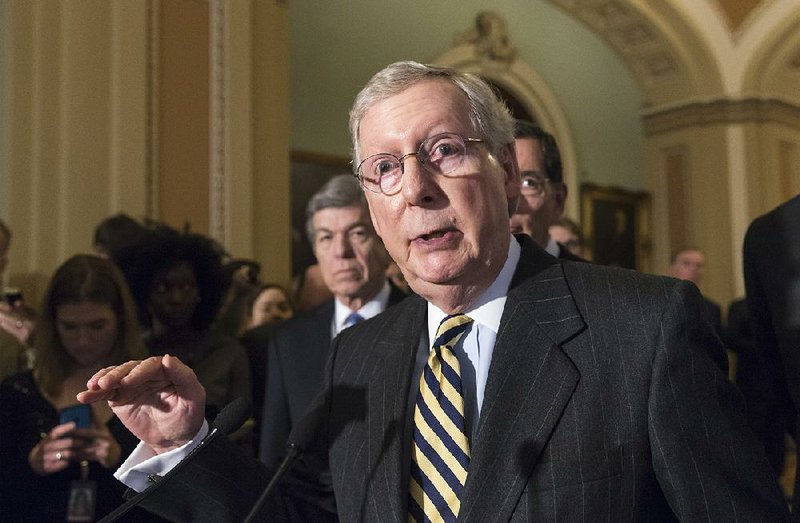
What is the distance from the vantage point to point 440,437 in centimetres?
165

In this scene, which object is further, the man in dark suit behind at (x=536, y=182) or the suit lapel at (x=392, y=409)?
the man in dark suit behind at (x=536, y=182)

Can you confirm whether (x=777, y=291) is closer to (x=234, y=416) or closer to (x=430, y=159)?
(x=430, y=159)

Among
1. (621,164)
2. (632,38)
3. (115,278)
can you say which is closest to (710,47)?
(632,38)

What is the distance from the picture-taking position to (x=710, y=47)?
11883 mm

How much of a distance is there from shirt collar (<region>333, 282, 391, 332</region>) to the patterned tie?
5.17ft

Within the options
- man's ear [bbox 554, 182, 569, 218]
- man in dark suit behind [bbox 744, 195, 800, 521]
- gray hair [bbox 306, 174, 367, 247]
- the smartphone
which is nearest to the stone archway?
gray hair [bbox 306, 174, 367, 247]

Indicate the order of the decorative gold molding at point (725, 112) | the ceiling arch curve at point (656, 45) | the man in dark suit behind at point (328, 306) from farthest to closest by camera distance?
1. the decorative gold molding at point (725, 112)
2. the ceiling arch curve at point (656, 45)
3. the man in dark suit behind at point (328, 306)

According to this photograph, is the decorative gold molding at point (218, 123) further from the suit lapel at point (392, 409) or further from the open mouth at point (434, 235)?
the open mouth at point (434, 235)

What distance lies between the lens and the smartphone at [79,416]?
2814mm

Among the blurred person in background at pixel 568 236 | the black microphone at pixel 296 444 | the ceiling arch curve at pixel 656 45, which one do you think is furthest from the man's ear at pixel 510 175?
the ceiling arch curve at pixel 656 45

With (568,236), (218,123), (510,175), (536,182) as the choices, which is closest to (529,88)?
(218,123)

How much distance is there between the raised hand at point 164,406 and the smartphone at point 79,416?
3.88 feet

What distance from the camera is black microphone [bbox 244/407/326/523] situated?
1.50 metres

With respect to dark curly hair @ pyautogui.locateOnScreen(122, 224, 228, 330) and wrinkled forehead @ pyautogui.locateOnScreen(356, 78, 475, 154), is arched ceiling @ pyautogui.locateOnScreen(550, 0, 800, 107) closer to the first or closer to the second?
dark curly hair @ pyautogui.locateOnScreen(122, 224, 228, 330)
